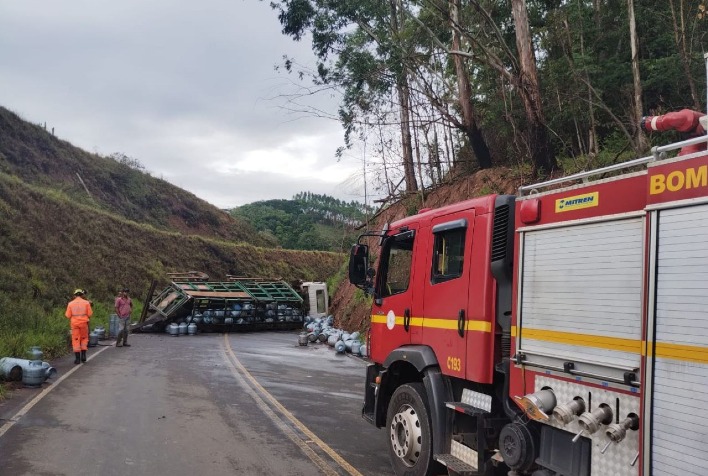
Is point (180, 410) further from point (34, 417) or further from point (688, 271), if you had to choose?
point (688, 271)

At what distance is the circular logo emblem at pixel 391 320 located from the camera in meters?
6.26

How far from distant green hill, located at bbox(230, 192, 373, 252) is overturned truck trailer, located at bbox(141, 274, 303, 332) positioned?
26278mm

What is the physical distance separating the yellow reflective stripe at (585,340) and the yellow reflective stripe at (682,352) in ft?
0.63

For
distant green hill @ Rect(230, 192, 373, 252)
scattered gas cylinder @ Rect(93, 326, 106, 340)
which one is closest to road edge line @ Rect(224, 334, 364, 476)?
scattered gas cylinder @ Rect(93, 326, 106, 340)

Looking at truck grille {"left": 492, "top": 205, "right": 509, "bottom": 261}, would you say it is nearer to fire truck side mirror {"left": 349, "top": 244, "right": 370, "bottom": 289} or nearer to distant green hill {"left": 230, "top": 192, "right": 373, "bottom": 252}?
fire truck side mirror {"left": 349, "top": 244, "right": 370, "bottom": 289}

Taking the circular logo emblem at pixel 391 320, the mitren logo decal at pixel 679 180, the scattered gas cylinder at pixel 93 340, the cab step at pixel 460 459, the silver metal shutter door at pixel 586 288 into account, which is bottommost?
the scattered gas cylinder at pixel 93 340

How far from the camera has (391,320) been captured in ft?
20.7

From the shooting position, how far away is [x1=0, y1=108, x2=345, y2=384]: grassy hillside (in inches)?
845

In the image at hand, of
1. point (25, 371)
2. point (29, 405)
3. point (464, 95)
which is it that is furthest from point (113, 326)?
point (464, 95)

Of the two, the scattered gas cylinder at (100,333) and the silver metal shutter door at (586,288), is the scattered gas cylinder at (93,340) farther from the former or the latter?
the silver metal shutter door at (586,288)

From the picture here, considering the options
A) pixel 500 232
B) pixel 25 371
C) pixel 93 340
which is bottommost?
pixel 93 340

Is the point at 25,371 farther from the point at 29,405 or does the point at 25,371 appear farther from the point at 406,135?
the point at 406,135

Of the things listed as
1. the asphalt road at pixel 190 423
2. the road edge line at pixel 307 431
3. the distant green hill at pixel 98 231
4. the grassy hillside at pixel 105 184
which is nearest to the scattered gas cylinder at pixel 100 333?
the distant green hill at pixel 98 231

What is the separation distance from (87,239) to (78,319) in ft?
63.1
